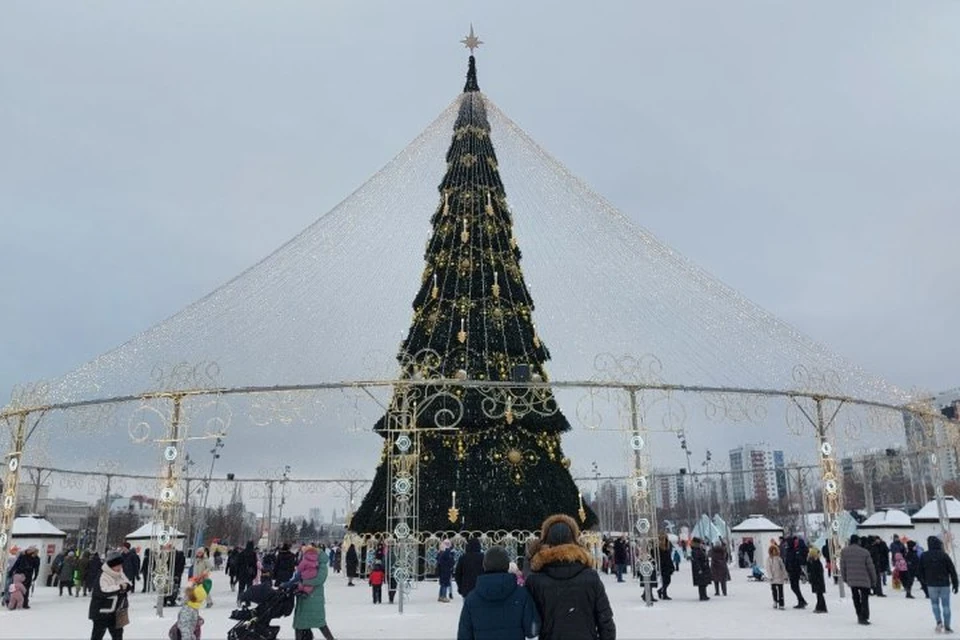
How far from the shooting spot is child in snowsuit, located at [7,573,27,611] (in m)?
17.5

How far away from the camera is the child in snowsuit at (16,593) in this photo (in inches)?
688

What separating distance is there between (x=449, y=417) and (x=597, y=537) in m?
7.41

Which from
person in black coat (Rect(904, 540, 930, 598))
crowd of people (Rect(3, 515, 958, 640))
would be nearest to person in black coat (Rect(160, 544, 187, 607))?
crowd of people (Rect(3, 515, 958, 640))

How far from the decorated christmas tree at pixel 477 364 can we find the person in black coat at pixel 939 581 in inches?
476

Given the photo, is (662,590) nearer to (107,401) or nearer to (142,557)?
(107,401)

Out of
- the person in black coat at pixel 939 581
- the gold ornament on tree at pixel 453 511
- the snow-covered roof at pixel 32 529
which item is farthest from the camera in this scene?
the snow-covered roof at pixel 32 529

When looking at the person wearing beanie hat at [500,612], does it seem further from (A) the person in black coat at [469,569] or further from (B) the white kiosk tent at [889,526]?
(B) the white kiosk tent at [889,526]

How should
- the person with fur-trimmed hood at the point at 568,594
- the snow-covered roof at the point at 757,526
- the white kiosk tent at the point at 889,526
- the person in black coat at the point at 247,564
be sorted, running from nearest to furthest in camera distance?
the person with fur-trimmed hood at the point at 568,594
the person in black coat at the point at 247,564
the white kiosk tent at the point at 889,526
the snow-covered roof at the point at 757,526

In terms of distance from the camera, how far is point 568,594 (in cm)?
465

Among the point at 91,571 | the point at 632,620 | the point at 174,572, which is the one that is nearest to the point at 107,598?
the point at 174,572

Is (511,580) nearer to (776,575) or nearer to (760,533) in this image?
(776,575)

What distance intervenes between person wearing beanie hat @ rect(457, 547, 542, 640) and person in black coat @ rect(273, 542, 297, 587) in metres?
13.4

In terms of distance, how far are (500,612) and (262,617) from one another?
7105 mm

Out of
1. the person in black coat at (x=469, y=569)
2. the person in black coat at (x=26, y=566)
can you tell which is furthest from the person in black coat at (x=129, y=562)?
the person in black coat at (x=469, y=569)
